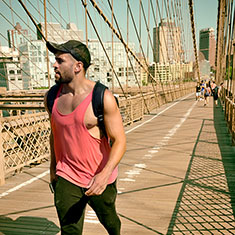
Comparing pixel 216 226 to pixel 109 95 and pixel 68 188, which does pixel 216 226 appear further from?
pixel 109 95

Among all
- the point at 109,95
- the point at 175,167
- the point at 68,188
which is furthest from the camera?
the point at 175,167

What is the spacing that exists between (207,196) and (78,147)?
221 cm

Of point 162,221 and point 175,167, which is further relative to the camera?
point 175,167

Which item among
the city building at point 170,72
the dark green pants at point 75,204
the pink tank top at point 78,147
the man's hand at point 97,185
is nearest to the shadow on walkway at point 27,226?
the dark green pants at point 75,204

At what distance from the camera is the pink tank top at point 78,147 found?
4.54 ft

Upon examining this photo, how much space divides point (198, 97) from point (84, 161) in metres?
18.4

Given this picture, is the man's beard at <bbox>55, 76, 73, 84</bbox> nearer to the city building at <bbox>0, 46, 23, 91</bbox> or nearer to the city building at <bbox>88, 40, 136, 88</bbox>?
the city building at <bbox>0, 46, 23, 91</bbox>

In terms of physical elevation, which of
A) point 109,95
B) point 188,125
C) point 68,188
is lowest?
point 188,125

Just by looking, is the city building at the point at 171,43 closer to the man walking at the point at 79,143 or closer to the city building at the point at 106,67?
the city building at the point at 106,67

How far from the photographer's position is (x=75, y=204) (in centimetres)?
150

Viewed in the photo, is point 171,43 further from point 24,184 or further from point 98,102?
point 98,102

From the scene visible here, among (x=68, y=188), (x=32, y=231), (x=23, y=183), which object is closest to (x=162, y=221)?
(x=32, y=231)

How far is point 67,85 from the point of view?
144 centimetres

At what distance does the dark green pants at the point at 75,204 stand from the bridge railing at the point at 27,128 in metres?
2.23
